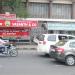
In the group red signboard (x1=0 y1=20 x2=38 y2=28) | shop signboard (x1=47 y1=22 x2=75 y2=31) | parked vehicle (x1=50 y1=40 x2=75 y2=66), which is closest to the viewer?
parked vehicle (x1=50 y1=40 x2=75 y2=66)

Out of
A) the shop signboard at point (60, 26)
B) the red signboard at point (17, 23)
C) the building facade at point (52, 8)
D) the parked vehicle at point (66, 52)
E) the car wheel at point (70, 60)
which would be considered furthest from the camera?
the building facade at point (52, 8)

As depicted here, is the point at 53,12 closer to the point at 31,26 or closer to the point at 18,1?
the point at 18,1

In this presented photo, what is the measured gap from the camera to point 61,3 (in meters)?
43.9

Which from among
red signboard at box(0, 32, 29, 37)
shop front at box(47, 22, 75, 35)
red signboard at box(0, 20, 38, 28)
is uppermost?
red signboard at box(0, 20, 38, 28)

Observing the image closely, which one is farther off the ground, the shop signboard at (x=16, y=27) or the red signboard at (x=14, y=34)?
the shop signboard at (x=16, y=27)

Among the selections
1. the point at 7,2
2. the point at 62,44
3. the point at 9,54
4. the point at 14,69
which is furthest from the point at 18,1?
the point at 14,69

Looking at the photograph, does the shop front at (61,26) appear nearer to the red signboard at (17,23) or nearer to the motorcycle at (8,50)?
the red signboard at (17,23)

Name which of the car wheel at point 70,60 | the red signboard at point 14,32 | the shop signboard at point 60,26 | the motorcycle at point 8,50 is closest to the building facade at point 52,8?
the shop signboard at point 60,26

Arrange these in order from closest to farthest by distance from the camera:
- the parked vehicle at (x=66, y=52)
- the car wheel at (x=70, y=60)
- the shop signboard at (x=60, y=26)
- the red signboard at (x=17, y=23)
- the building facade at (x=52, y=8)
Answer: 1. the parked vehicle at (x=66, y=52)
2. the car wheel at (x=70, y=60)
3. the red signboard at (x=17, y=23)
4. the shop signboard at (x=60, y=26)
5. the building facade at (x=52, y=8)

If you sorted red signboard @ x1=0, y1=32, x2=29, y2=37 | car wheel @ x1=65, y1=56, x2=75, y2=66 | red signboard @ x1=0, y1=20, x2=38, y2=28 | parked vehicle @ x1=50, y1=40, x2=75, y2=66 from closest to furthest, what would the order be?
parked vehicle @ x1=50, y1=40, x2=75, y2=66 < car wheel @ x1=65, y1=56, x2=75, y2=66 < red signboard @ x1=0, y1=20, x2=38, y2=28 < red signboard @ x1=0, y1=32, x2=29, y2=37

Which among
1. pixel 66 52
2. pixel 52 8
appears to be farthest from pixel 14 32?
pixel 66 52

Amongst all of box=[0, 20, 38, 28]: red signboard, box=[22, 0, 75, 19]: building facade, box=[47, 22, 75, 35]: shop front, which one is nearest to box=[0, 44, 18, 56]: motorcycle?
box=[0, 20, 38, 28]: red signboard

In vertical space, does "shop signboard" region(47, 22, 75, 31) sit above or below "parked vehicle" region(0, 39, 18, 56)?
above

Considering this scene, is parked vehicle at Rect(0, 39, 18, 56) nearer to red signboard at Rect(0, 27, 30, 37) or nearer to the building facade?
red signboard at Rect(0, 27, 30, 37)
